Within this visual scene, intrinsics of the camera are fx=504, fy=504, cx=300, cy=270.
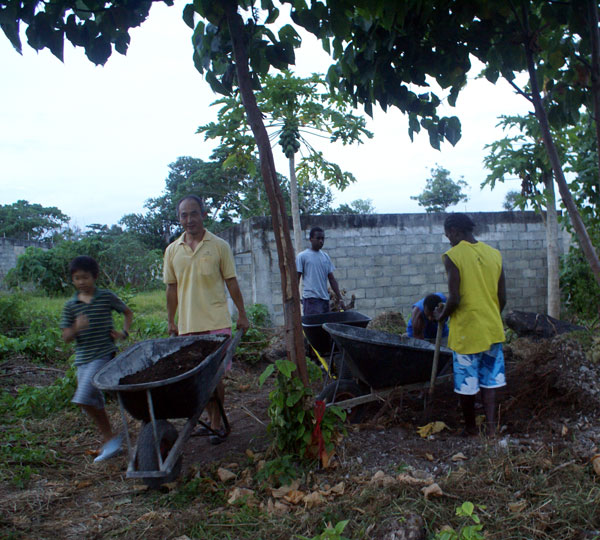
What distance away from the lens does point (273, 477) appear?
2777mm

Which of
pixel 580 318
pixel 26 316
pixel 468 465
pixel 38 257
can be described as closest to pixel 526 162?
pixel 580 318

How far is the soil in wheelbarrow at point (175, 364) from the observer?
305cm

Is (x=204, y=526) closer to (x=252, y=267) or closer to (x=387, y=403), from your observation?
(x=387, y=403)

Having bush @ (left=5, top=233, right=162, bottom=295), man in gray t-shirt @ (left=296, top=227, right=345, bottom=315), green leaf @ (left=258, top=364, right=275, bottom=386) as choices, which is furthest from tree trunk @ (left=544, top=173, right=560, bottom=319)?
bush @ (left=5, top=233, right=162, bottom=295)

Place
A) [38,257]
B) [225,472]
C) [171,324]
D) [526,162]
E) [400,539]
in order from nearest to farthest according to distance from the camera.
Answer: [400,539]
[225,472]
[171,324]
[526,162]
[38,257]

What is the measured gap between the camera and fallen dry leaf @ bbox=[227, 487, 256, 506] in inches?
105

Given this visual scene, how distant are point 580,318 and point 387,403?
20.4 feet

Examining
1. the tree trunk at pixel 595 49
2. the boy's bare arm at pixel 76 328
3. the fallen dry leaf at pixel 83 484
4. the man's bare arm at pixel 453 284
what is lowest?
the fallen dry leaf at pixel 83 484

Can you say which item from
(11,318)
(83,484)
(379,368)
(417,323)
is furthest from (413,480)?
(11,318)

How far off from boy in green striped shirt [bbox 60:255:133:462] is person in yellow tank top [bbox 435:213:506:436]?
2369 millimetres

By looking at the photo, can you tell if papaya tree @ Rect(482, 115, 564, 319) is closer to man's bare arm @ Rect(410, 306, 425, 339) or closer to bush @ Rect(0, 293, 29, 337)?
man's bare arm @ Rect(410, 306, 425, 339)

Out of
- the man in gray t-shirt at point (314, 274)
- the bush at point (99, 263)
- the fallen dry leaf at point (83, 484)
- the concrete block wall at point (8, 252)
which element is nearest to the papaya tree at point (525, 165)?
the man in gray t-shirt at point (314, 274)

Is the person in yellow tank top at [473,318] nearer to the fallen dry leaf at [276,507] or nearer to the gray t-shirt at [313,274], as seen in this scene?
the fallen dry leaf at [276,507]

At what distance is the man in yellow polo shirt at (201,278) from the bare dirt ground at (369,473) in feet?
2.52
